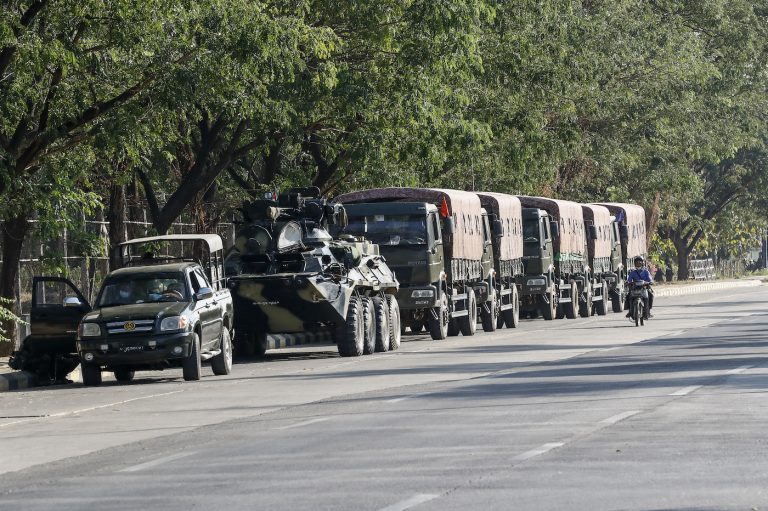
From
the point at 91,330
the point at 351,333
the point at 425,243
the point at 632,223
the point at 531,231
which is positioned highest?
the point at 632,223

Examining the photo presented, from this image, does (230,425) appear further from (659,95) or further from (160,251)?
(659,95)

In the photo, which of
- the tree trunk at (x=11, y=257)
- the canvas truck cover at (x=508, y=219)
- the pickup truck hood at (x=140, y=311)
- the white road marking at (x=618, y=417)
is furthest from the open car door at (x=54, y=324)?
the canvas truck cover at (x=508, y=219)

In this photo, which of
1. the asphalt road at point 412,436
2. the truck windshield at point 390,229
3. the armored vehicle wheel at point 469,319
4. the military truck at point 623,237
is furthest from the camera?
the military truck at point 623,237

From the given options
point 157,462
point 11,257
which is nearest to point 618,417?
point 157,462

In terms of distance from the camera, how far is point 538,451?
1263 centimetres

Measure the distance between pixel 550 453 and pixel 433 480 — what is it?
1.71 metres

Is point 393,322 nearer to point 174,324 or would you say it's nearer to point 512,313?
point 174,324

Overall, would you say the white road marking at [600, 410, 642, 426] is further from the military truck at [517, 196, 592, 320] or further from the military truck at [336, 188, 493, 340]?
the military truck at [517, 196, 592, 320]

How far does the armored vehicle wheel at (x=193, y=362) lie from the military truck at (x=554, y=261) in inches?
821

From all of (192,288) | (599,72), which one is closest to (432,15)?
(192,288)

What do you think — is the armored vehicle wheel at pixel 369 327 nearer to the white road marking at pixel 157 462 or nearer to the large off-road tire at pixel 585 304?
the white road marking at pixel 157 462

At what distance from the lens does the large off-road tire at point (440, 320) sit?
113 ft

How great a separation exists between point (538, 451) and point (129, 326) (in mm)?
11550

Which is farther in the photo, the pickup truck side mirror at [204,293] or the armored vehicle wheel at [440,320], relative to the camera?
the armored vehicle wheel at [440,320]
